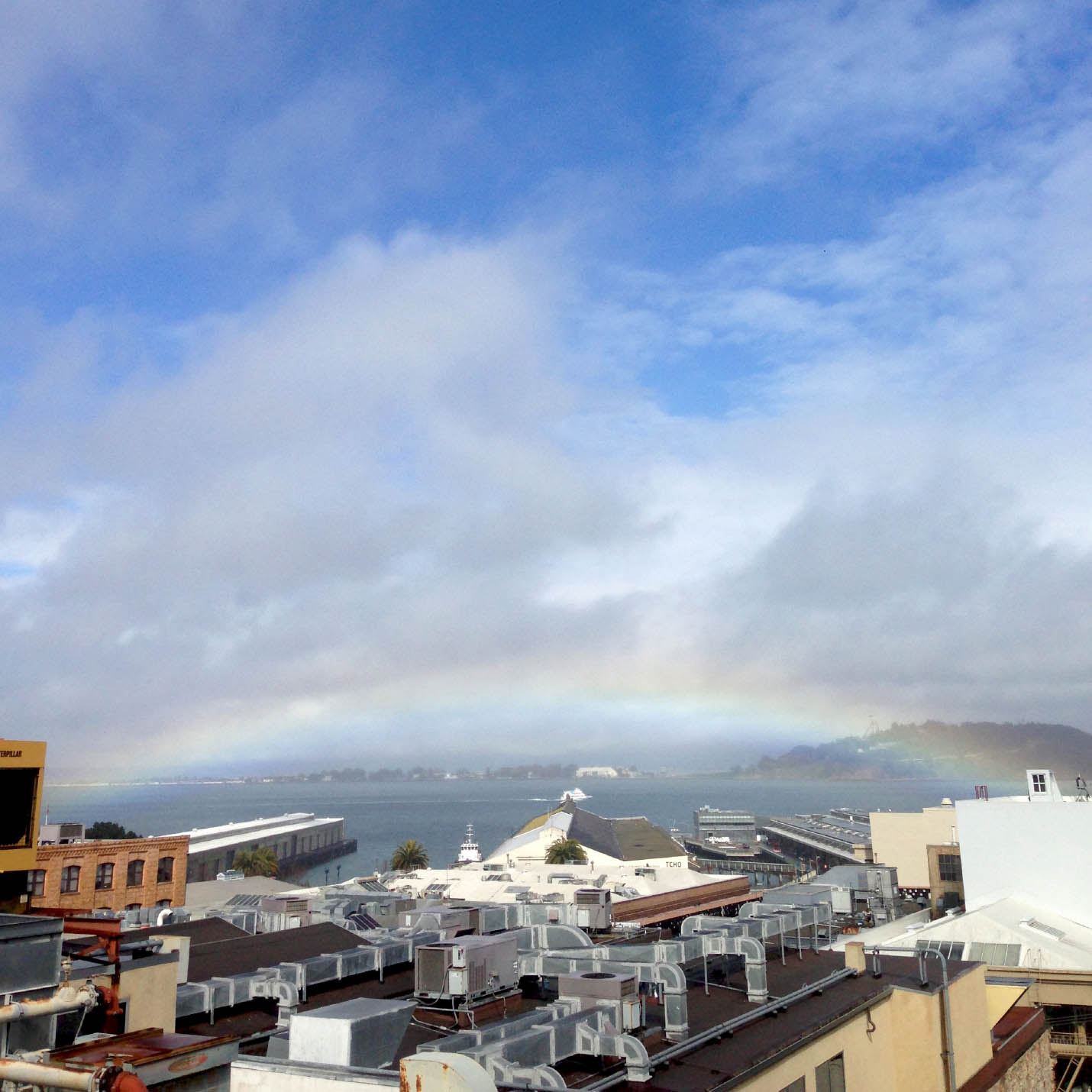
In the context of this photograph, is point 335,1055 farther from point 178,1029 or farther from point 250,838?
point 250,838

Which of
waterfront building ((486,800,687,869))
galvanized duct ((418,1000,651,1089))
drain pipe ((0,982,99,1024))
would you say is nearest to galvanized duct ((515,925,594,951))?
galvanized duct ((418,1000,651,1089))

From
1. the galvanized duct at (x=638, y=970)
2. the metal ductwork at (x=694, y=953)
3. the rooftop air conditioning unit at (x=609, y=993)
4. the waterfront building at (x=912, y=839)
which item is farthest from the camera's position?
the waterfront building at (x=912, y=839)

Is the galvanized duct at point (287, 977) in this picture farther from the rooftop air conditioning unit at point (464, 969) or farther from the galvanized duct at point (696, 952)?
the galvanized duct at point (696, 952)

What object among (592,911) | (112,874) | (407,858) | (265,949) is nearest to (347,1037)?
(265,949)

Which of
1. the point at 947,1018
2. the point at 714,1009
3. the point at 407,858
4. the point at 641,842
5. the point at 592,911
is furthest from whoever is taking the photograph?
the point at 641,842

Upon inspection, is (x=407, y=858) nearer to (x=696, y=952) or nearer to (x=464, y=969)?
(x=696, y=952)

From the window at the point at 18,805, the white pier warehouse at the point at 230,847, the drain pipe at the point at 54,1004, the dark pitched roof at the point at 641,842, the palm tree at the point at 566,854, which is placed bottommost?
the white pier warehouse at the point at 230,847

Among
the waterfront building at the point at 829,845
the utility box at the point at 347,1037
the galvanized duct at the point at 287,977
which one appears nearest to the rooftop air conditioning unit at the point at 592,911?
the galvanized duct at the point at 287,977

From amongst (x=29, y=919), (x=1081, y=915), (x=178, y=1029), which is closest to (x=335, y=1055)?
(x=29, y=919)

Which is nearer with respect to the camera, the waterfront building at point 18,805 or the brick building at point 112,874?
the waterfront building at point 18,805
